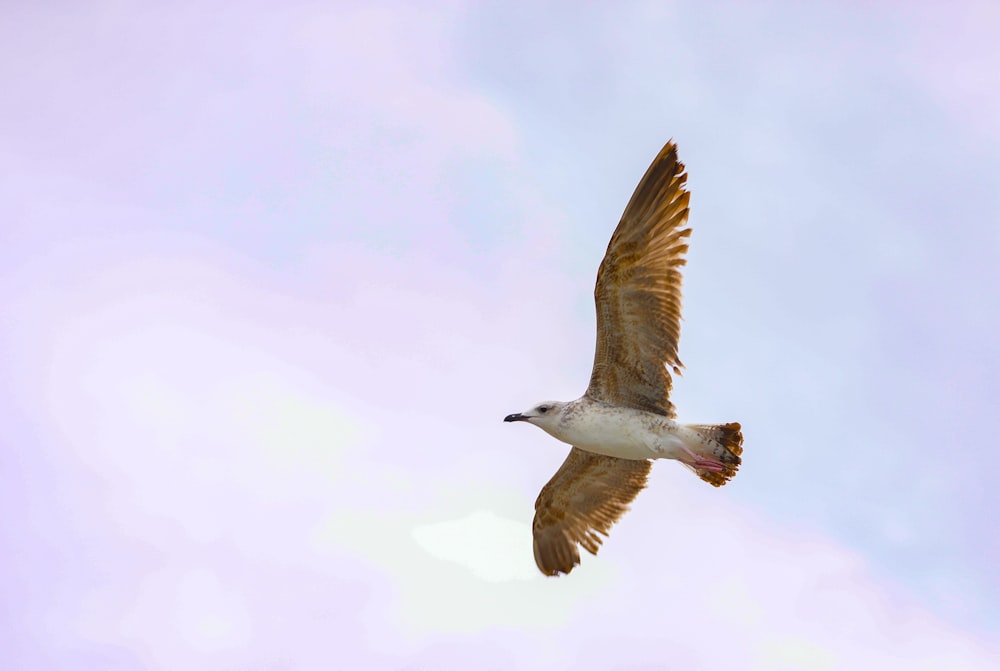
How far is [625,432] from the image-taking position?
17.3m

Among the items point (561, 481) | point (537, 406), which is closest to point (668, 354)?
point (537, 406)

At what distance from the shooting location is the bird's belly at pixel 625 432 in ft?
56.6

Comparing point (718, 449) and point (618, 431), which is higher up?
point (618, 431)

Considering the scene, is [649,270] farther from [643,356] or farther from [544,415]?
[544,415]

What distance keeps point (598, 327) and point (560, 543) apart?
14.8ft

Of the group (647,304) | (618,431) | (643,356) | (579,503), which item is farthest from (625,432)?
(579,503)

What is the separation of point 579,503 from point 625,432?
112 inches

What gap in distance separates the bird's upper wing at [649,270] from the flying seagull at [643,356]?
1cm

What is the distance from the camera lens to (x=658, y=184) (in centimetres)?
1675

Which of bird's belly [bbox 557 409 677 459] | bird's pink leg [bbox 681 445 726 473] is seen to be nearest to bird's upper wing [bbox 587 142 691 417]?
bird's belly [bbox 557 409 677 459]

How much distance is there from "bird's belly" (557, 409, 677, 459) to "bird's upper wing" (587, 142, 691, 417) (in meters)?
0.91

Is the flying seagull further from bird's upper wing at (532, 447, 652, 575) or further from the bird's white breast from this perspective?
bird's upper wing at (532, 447, 652, 575)

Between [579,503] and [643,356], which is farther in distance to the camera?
[579,503]

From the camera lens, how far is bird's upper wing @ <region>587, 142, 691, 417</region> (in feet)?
55.0
